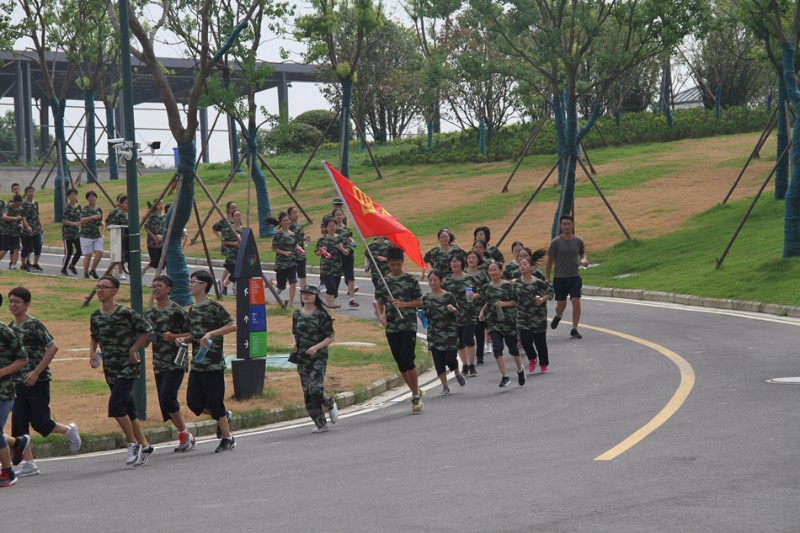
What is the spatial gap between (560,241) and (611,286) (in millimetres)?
7571

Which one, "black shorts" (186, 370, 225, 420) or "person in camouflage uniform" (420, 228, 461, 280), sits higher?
"person in camouflage uniform" (420, 228, 461, 280)

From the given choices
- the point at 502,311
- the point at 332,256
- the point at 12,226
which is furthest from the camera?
the point at 12,226

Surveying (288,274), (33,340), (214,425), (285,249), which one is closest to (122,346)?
(33,340)

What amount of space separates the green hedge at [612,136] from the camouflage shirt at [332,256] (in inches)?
1154

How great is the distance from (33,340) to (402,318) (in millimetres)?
4566

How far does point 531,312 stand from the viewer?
16.0m

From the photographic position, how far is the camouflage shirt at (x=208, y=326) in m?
11.8

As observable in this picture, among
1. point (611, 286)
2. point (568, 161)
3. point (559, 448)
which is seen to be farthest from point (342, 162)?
point (559, 448)

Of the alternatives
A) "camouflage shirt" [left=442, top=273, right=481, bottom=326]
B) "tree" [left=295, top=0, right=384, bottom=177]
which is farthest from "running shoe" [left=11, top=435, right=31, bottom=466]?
"tree" [left=295, top=0, right=384, bottom=177]

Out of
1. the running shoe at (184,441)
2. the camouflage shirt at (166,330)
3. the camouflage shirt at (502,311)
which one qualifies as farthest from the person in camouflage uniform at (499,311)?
the camouflage shirt at (166,330)

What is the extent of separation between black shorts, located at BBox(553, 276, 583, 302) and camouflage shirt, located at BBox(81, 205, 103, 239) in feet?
40.7

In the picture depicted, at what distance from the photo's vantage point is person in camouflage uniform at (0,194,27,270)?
28188 millimetres

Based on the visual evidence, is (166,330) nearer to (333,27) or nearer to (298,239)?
(298,239)

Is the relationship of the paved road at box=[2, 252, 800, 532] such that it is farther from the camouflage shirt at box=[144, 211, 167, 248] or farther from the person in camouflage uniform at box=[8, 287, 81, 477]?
the camouflage shirt at box=[144, 211, 167, 248]
